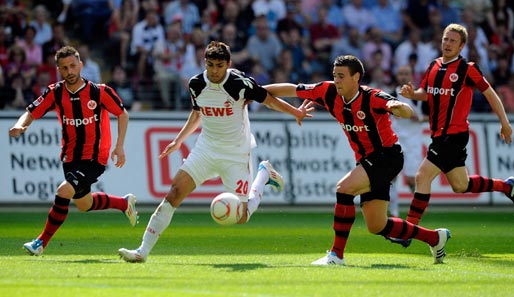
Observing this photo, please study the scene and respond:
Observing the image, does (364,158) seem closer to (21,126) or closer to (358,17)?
(21,126)

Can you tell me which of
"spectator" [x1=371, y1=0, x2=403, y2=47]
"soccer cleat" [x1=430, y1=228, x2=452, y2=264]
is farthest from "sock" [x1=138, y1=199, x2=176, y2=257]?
"spectator" [x1=371, y1=0, x2=403, y2=47]

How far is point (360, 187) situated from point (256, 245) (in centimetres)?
306

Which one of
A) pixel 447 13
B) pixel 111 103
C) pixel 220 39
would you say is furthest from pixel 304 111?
pixel 447 13

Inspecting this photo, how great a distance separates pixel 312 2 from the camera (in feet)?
81.0

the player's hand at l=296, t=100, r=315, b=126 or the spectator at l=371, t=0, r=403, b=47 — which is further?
the spectator at l=371, t=0, r=403, b=47

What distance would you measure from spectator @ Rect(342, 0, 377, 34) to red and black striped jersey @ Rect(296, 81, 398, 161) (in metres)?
13.7

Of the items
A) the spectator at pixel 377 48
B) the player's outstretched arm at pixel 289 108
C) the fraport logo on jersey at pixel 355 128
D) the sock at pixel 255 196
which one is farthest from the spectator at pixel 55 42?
the fraport logo on jersey at pixel 355 128

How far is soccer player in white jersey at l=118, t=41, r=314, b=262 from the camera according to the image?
1072cm

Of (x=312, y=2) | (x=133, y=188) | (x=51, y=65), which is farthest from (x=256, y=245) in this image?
(x=312, y=2)

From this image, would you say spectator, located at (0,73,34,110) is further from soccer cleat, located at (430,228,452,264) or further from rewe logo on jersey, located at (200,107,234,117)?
soccer cleat, located at (430,228,452,264)

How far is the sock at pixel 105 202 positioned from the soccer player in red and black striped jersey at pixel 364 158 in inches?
122

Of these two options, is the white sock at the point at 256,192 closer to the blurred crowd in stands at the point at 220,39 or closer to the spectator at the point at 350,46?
the blurred crowd in stands at the point at 220,39

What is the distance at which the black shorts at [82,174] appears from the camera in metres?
11.9

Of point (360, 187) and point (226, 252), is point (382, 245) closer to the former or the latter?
point (226, 252)
